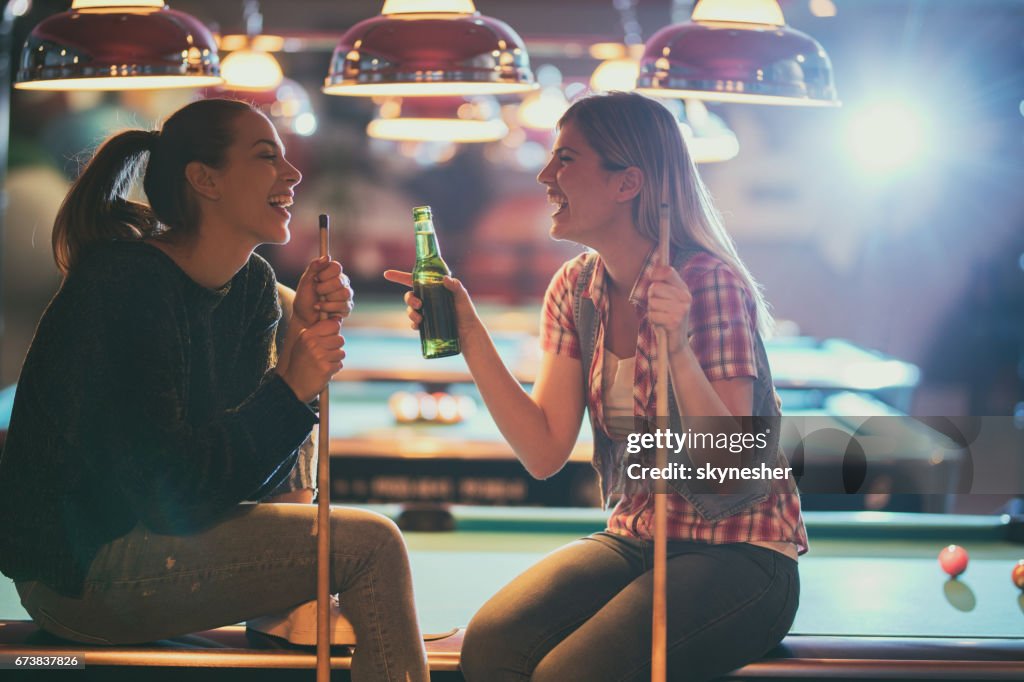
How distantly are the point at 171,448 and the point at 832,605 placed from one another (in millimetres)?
1472

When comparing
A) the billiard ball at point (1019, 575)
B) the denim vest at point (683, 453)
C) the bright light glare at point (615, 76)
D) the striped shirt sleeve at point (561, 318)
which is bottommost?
the billiard ball at point (1019, 575)

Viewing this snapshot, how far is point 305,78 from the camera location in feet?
35.6

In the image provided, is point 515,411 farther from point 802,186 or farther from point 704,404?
point 802,186

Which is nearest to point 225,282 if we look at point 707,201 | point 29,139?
point 707,201

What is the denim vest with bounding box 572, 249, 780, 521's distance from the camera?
7.70 ft

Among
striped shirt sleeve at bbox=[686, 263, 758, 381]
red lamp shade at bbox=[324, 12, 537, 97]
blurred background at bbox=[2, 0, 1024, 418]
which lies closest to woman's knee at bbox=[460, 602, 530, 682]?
striped shirt sleeve at bbox=[686, 263, 758, 381]

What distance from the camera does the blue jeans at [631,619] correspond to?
2.18 meters

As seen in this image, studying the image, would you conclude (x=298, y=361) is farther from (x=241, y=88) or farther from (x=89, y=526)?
(x=241, y=88)

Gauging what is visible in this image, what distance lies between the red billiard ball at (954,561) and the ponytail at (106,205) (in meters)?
1.93

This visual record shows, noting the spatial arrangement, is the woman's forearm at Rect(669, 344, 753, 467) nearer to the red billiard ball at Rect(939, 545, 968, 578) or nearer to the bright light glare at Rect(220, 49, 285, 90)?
the red billiard ball at Rect(939, 545, 968, 578)

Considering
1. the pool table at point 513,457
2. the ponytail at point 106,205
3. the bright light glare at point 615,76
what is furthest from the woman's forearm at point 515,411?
the bright light glare at point 615,76

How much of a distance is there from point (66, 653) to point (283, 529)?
46 centimetres

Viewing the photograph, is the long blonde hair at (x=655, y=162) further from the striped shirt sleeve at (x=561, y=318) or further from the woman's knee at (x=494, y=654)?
the woman's knee at (x=494, y=654)

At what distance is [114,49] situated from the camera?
258 cm
